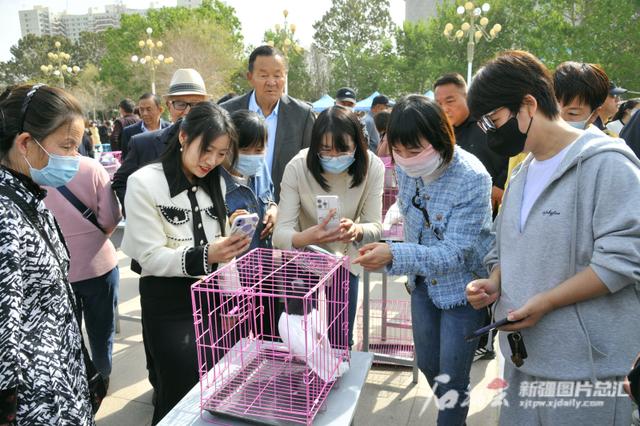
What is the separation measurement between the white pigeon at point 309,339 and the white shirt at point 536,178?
0.75m

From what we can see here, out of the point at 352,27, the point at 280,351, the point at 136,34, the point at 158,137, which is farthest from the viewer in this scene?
the point at 352,27

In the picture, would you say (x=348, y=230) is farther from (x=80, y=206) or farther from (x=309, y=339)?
(x=80, y=206)

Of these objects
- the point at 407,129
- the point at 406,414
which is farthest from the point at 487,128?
the point at 406,414

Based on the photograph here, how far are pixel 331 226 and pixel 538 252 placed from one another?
0.96 meters

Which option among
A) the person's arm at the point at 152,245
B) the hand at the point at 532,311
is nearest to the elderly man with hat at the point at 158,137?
the person's arm at the point at 152,245

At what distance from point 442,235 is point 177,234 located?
1131 millimetres

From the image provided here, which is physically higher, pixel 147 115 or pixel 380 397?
pixel 147 115

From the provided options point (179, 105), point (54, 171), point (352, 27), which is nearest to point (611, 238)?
point (54, 171)

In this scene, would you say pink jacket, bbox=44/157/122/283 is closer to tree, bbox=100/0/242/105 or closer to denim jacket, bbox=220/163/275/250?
denim jacket, bbox=220/163/275/250

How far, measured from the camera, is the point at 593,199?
52.8 inches

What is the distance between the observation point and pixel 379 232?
2475mm

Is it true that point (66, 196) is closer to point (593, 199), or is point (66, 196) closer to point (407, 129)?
point (407, 129)

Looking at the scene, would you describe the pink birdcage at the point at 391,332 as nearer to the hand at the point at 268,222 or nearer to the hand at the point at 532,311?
the hand at the point at 268,222

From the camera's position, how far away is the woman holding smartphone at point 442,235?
189 centimetres
